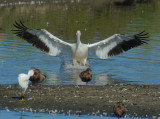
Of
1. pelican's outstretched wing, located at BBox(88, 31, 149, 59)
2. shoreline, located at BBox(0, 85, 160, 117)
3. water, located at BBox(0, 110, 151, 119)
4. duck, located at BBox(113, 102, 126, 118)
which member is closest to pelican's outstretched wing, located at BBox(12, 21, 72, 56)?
pelican's outstretched wing, located at BBox(88, 31, 149, 59)

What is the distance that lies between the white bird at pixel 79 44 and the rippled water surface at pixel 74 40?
1.88ft

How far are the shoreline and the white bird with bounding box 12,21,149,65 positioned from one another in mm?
3661

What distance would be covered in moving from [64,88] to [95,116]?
8.57 ft

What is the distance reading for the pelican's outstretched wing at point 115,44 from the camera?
53.3 feet

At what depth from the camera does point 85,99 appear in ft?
37.2

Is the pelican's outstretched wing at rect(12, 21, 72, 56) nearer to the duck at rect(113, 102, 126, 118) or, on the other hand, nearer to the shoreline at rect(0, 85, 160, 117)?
the shoreline at rect(0, 85, 160, 117)

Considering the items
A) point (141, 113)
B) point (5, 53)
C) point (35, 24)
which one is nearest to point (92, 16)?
point (35, 24)

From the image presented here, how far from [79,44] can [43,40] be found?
138 cm

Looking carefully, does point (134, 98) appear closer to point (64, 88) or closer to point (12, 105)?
point (64, 88)

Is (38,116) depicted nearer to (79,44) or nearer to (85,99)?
(85,99)

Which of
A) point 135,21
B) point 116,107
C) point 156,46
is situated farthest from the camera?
point 135,21

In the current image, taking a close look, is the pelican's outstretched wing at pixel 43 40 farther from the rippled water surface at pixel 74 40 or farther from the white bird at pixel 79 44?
the rippled water surface at pixel 74 40

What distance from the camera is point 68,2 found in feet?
159

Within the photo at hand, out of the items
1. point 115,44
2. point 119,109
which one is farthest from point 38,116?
point 115,44
